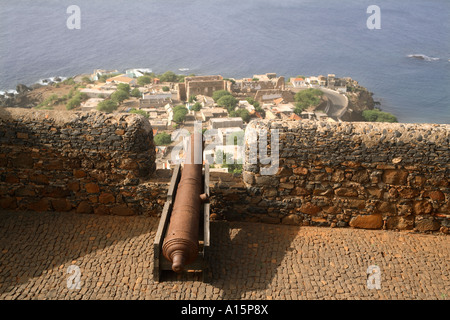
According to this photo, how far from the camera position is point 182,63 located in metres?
97.9

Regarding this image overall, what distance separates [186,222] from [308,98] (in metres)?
73.4

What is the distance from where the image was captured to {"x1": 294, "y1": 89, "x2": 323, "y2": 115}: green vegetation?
7425 centimetres

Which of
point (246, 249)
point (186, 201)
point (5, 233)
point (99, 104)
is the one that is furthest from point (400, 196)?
point (99, 104)

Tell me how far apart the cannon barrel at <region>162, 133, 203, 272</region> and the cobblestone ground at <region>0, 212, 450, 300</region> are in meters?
0.71

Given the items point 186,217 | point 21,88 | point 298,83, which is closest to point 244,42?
point 298,83

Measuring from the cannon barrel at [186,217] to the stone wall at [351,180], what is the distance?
2.53 feet

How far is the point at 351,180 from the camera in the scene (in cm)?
614

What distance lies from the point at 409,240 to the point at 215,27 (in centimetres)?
12506

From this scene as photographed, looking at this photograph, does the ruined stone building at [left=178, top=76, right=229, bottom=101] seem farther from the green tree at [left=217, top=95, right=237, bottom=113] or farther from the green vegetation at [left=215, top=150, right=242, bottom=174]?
the green vegetation at [left=215, top=150, right=242, bottom=174]

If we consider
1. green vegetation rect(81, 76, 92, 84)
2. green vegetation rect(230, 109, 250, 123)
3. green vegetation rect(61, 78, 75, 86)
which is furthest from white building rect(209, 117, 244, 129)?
green vegetation rect(61, 78, 75, 86)

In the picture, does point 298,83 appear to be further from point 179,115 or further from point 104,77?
point 104,77

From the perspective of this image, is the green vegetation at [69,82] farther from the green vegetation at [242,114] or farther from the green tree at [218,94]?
the green vegetation at [242,114]

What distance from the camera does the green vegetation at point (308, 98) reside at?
74.2 m

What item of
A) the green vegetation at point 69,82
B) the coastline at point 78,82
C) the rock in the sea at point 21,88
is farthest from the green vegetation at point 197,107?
the rock in the sea at point 21,88
